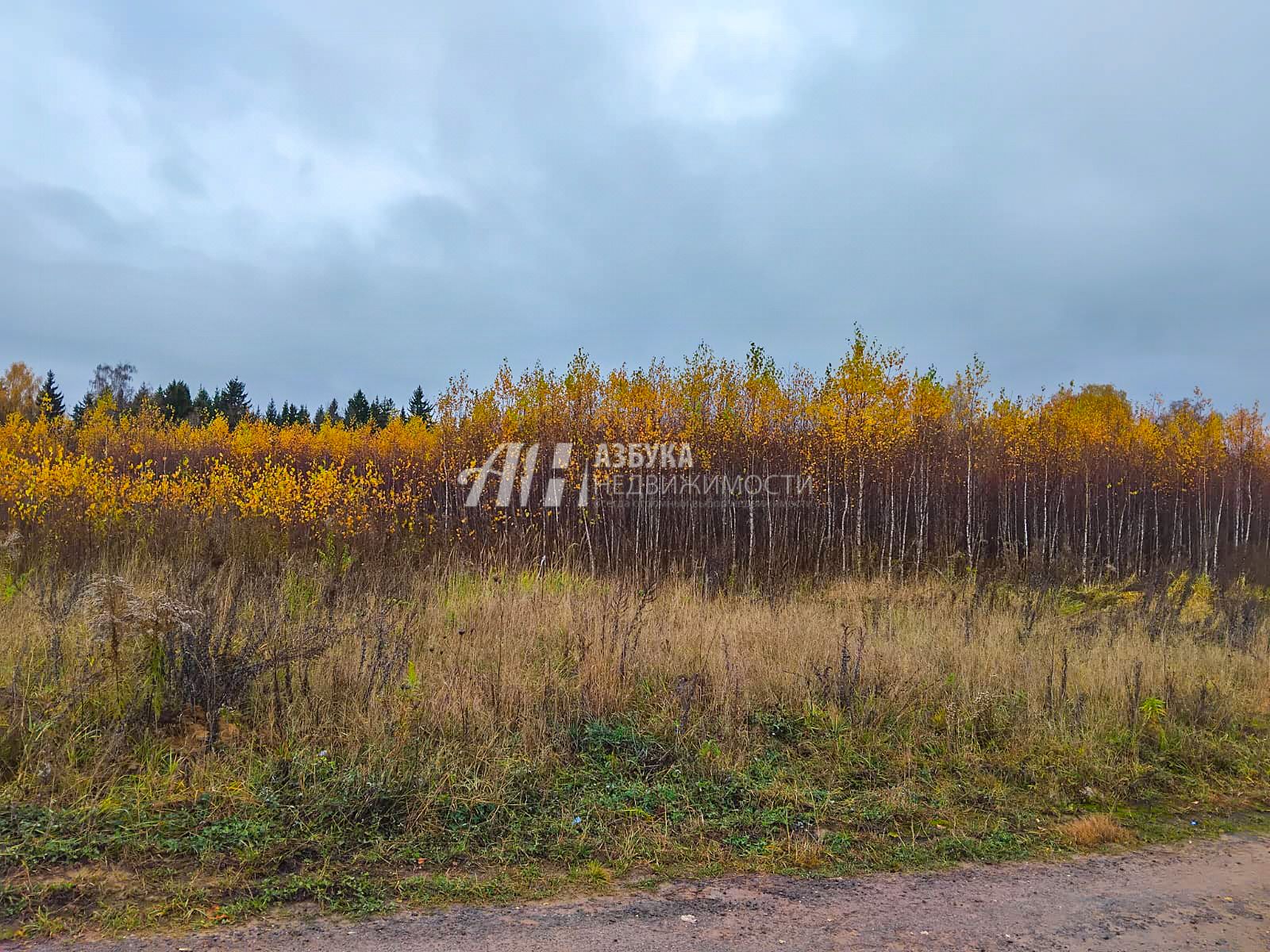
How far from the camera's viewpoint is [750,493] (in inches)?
595

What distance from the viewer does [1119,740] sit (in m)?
5.26

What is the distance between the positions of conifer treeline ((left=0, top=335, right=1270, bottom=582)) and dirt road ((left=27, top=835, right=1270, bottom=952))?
6.99m

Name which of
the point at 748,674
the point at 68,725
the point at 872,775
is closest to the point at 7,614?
the point at 68,725

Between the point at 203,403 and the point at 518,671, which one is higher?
the point at 203,403

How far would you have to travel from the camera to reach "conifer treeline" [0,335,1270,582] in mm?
10469

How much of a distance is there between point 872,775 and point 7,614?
21.5 feet

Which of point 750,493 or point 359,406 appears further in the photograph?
point 359,406

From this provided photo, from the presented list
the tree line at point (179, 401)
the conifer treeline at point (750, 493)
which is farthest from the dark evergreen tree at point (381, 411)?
the conifer treeline at point (750, 493)

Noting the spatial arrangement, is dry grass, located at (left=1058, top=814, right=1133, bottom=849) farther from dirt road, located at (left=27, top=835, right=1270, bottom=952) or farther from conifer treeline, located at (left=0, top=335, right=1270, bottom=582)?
conifer treeline, located at (left=0, top=335, right=1270, bottom=582)

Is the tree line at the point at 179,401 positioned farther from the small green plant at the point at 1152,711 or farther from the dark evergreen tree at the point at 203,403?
the small green plant at the point at 1152,711

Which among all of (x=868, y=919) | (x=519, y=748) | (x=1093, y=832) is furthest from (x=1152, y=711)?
(x=519, y=748)

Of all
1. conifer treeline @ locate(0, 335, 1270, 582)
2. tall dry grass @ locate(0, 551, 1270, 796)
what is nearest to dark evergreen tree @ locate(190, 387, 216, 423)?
conifer treeline @ locate(0, 335, 1270, 582)

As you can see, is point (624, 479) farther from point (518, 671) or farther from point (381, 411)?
point (381, 411)

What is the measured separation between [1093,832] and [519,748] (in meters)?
3.34
